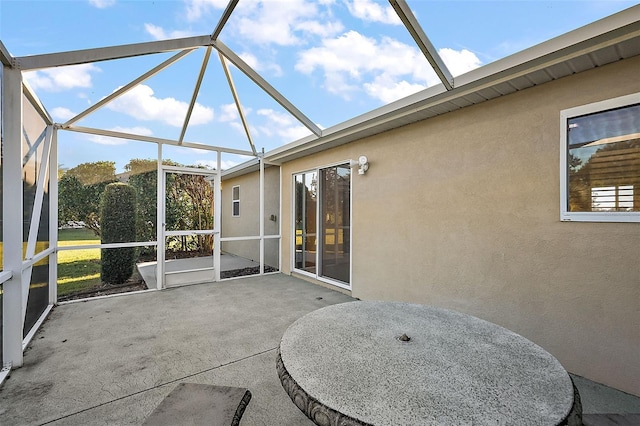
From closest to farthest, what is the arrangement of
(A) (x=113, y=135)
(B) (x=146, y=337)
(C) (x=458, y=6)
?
(C) (x=458, y=6), (B) (x=146, y=337), (A) (x=113, y=135)

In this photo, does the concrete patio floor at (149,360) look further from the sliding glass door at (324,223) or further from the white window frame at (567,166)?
the white window frame at (567,166)

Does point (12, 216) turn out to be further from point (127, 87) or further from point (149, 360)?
point (127, 87)

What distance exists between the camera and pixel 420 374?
4.22 feet

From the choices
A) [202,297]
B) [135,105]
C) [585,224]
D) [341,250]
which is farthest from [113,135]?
[585,224]

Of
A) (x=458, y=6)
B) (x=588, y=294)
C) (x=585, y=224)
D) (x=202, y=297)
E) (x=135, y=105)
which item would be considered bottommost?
(x=202, y=297)

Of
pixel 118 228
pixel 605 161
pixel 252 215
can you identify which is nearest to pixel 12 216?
pixel 118 228

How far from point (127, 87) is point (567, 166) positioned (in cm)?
574

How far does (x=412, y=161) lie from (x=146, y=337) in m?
4.19

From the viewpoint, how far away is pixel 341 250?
5.61m

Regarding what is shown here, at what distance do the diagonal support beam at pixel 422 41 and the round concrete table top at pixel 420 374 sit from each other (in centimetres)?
246

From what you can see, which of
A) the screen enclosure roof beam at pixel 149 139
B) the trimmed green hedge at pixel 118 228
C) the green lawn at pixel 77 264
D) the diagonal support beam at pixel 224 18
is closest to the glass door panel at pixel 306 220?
the screen enclosure roof beam at pixel 149 139

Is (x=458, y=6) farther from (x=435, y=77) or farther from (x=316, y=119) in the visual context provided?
(x=316, y=119)

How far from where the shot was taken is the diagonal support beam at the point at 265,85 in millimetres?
3842

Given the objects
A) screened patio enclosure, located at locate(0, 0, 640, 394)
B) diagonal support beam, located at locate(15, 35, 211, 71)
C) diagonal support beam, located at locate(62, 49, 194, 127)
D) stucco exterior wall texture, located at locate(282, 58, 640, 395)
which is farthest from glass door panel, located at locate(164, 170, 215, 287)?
stucco exterior wall texture, located at locate(282, 58, 640, 395)
